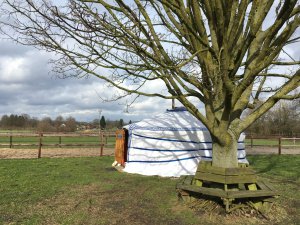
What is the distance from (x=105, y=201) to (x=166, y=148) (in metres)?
4.46

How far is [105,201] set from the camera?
6473 mm

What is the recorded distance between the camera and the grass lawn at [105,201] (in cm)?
532

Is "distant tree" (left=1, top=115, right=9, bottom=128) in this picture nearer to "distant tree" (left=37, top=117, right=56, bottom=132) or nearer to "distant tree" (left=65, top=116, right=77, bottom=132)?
"distant tree" (left=37, top=117, right=56, bottom=132)

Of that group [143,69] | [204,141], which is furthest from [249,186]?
[204,141]

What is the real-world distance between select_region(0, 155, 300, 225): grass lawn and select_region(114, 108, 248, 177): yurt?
93cm

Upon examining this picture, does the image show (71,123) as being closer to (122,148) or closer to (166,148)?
(122,148)

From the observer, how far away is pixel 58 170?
10.9 meters

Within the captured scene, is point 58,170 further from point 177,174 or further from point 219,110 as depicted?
point 219,110

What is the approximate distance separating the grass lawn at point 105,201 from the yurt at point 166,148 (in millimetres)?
933

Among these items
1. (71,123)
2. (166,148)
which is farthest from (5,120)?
(166,148)

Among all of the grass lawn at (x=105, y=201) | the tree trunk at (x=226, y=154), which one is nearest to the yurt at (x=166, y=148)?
the grass lawn at (x=105, y=201)

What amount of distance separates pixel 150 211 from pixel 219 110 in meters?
2.13

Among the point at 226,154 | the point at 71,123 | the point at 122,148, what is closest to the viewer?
the point at 226,154

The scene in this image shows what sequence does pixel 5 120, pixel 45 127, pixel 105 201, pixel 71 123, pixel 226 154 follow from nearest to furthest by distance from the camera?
pixel 226 154 → pixel 105 201 → pixel 45 127 → pixel 71 123 → pixel 5 120
